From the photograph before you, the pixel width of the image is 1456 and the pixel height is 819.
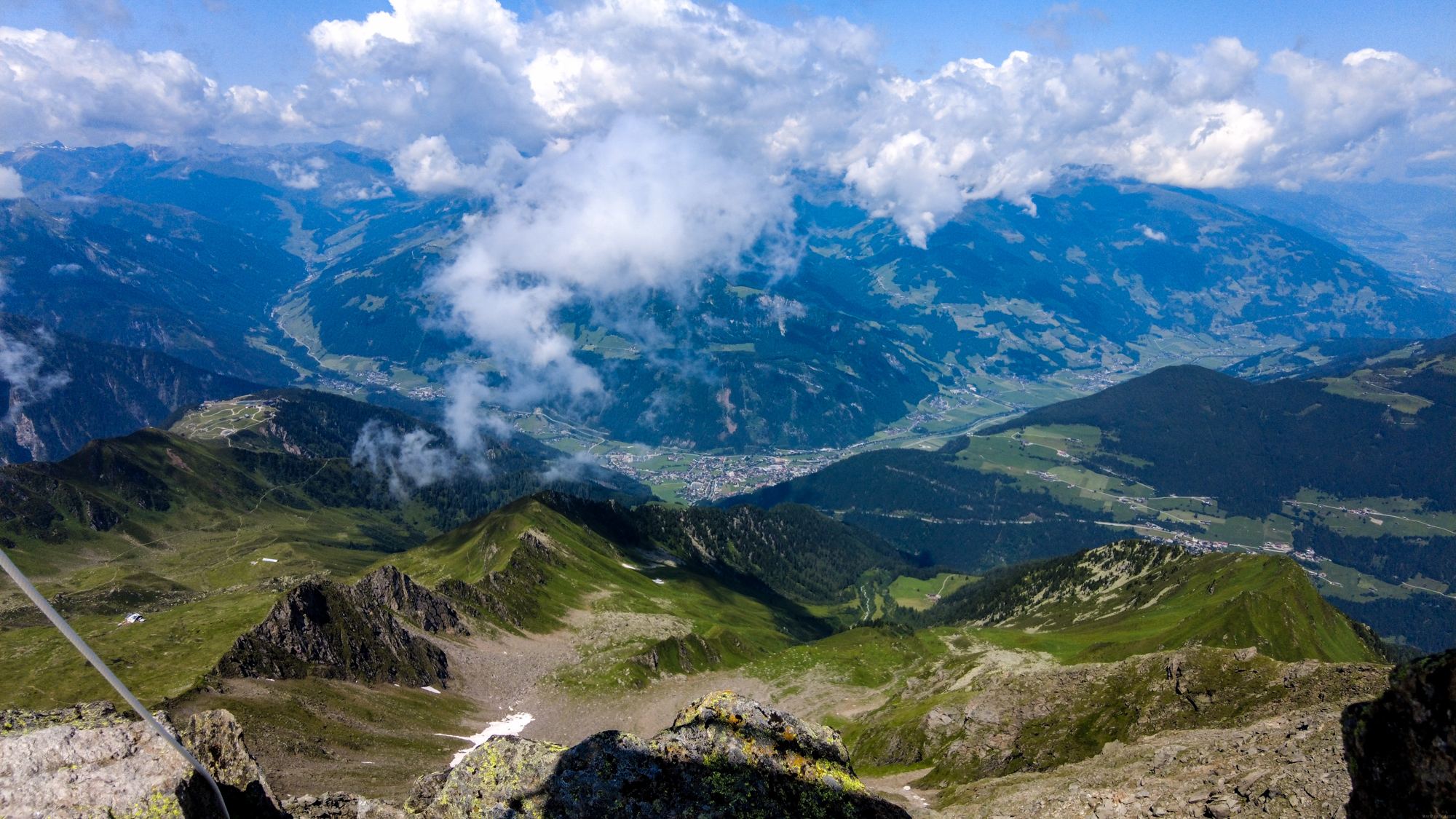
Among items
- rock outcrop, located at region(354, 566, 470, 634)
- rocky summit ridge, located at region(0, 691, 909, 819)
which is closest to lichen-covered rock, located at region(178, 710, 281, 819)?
rocky summit ridge, located at region(0, 691, 909, 819)

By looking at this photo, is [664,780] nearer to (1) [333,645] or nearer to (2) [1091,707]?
(2) [1091,707]

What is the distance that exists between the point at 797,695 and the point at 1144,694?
A: 2586 inches

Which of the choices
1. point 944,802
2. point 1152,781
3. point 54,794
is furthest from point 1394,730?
point 944,802

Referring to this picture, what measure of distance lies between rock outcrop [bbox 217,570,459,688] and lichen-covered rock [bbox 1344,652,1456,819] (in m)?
99.2

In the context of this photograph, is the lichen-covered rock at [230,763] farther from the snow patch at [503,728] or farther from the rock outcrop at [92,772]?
the snow patch at [503,728]

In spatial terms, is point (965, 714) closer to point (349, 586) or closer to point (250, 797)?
point (250, 797)

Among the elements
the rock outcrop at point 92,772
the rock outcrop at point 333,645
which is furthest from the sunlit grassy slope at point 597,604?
the rock outcrop at point 92,772

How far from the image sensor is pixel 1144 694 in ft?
208

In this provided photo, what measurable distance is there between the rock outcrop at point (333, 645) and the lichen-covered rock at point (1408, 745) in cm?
9917

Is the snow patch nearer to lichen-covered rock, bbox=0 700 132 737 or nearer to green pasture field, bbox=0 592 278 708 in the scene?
green pasture field, bbox=0 592 278 708

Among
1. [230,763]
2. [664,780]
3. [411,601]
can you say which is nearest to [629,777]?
[664,780]

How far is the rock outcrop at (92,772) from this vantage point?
11.7 meters

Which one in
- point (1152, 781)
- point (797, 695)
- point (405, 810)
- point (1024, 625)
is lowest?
point (1024, 625)

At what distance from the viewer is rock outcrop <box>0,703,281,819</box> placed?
38.3ft
